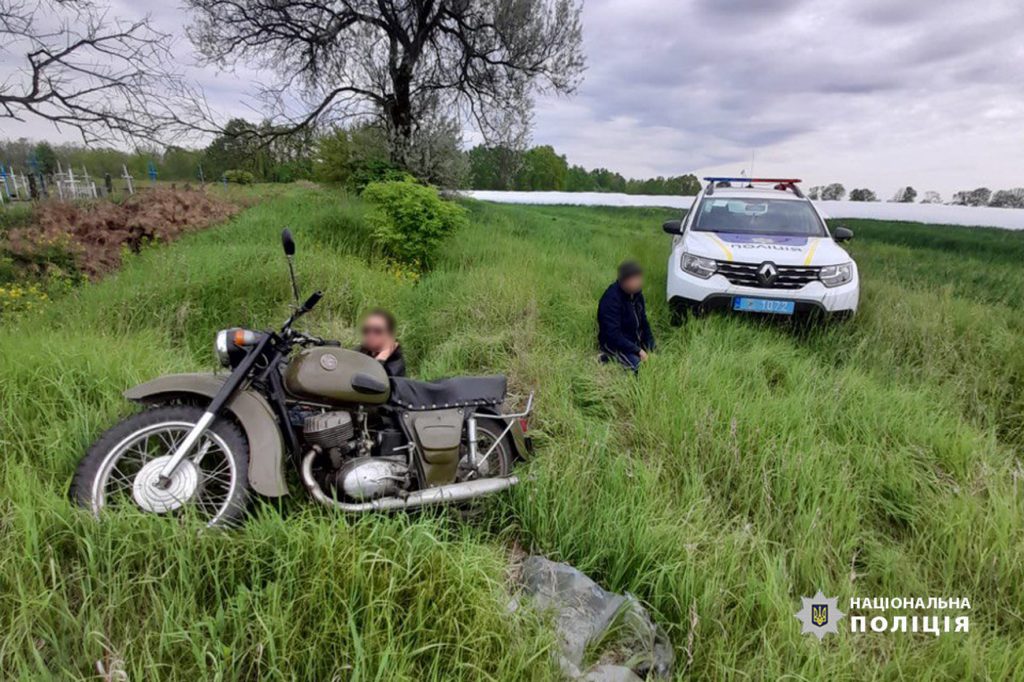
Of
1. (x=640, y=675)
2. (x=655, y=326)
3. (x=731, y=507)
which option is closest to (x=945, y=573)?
(x=731, y=507)

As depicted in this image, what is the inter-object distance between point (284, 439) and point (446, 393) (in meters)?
0.81

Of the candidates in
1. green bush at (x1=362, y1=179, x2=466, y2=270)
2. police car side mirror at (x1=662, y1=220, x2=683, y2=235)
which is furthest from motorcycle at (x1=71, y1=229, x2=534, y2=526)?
green bush at (x1=362, y1=179, x2=466, y2=270)

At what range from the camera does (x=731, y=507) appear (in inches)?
98.4

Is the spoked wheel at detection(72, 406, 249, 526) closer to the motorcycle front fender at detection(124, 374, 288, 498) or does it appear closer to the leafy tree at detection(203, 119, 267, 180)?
the motorcycle front fender at detection(124, 374, 288, 498)

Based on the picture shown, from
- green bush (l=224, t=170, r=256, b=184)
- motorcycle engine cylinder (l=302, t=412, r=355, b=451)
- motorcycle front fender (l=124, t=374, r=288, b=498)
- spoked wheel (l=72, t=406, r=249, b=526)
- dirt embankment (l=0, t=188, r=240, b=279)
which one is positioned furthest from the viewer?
green bush (l=224, t=170, r=256, b=184)

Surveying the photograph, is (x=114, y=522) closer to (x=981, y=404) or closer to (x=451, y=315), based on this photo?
(x=451, y=315)

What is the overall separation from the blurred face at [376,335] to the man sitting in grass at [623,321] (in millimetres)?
2027

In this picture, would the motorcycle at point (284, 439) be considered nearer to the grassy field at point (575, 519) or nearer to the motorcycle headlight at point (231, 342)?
the motorcycle headlight at point (231, 342)

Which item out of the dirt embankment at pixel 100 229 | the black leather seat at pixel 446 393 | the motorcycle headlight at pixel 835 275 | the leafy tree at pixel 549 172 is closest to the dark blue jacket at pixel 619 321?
the black leather seat at pixel 446 393

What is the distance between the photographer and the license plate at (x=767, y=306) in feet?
14.7

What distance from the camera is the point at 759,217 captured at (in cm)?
569

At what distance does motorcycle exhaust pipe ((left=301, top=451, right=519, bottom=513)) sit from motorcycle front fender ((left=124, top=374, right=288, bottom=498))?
112 millimetres

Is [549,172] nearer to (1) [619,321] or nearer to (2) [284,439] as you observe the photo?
(1) [619,321]

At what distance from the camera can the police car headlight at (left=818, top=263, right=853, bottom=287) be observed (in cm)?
455
